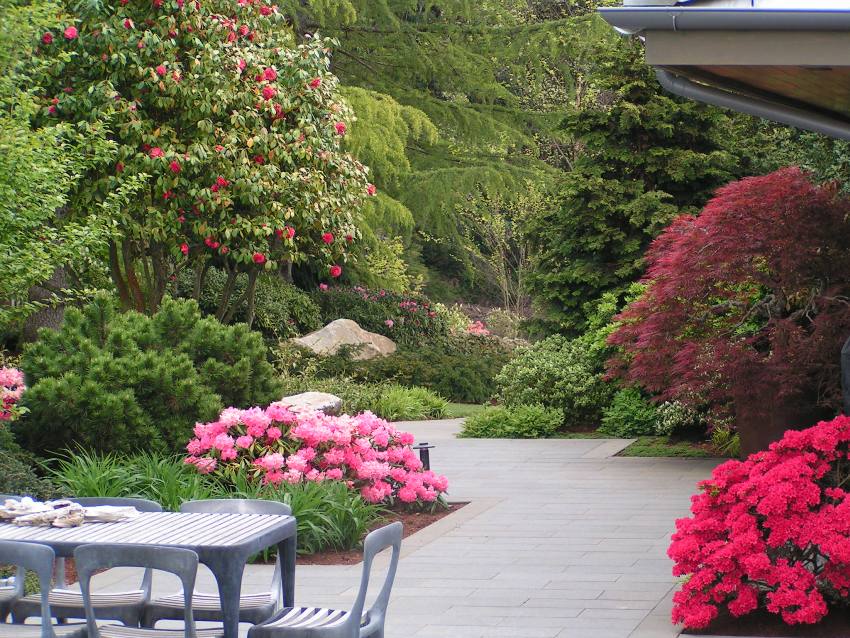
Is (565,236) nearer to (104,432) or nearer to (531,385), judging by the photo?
(531,385)

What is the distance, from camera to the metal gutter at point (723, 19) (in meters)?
4.53

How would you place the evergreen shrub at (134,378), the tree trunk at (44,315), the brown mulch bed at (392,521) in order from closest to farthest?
the brown mulch bed at (392,521)
the evergreen shrub at (134,378)
the tree trunk at (44,315)

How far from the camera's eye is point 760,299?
11.2 metres

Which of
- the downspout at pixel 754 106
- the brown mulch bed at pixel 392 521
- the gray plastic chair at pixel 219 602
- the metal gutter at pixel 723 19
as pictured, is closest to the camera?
the metal gutter at pixel 723 19

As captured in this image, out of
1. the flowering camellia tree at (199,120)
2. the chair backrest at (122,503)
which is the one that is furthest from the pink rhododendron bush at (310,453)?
the flowering camellia tree at (199,120)

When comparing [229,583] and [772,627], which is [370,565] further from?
[772,627]

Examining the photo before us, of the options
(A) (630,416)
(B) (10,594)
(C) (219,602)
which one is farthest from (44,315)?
(C) (219,602)

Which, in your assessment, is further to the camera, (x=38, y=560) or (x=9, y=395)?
(x=9, y=395)

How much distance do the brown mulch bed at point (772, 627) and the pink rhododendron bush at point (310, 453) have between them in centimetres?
347

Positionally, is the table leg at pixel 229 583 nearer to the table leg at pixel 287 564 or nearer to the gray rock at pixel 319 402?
the table leg at pixel 287 564

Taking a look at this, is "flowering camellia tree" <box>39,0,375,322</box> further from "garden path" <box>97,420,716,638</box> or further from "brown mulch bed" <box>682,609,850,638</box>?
"brown mulch bed" <box>682,609,850,638</box>

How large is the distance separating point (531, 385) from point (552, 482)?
4805 millimetres

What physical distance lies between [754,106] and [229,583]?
3578 millimetres

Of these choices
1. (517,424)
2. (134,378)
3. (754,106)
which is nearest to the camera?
(754,106)
